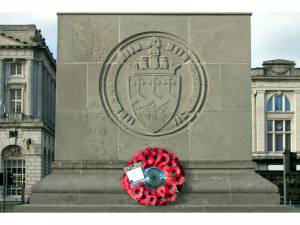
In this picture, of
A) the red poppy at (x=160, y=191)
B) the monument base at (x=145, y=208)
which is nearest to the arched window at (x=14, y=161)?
the monument base at (x=145, y=208)

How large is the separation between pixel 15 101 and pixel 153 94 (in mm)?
64967

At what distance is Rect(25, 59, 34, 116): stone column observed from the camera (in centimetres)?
7596

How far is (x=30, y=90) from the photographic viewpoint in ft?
251

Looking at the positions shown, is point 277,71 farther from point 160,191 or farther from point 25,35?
point 160,191

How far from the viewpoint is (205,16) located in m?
14.1

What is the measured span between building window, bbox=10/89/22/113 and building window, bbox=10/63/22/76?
2054 millimetres

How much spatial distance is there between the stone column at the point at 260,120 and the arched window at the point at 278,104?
1.22 m

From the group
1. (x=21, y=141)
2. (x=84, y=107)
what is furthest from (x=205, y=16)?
(x=21, y=141)

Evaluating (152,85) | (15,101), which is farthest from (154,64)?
(15,101)

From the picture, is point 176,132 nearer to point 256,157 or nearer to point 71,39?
point 71,39

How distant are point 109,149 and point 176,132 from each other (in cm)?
143

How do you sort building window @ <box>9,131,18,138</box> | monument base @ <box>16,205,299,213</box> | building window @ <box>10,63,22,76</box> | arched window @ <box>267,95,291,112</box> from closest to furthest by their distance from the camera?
1. monument base @ <box>16,205,299,213</box>
2. building window @ <box>9,131,18,138</box>
3. building window @ <box>10,63,22,76</box>
4. arched window @ <box>267,95,291,112</box>

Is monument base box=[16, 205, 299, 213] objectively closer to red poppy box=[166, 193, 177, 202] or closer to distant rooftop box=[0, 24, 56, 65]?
red poppy box=[166, 193, 177, 202]

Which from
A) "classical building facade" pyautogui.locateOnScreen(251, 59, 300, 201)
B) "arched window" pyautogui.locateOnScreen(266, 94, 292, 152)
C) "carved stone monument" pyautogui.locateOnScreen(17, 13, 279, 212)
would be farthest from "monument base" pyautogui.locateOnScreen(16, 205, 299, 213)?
"arched window" pyautogui.locateOnScreen(266, 94, 292, 152)
